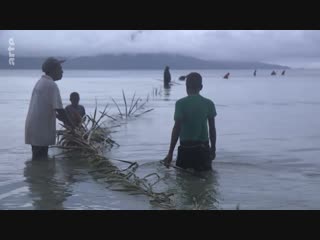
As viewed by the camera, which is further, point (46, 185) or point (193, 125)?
point (193, 125)

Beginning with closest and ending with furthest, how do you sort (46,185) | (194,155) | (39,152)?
(46,185)
(194,155)
(39,152)

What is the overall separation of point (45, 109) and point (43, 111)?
45 millimetres

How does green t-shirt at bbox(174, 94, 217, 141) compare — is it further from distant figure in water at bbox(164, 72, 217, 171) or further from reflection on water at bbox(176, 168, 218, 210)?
reflection on water at bbox(176, 168, 218, 210)

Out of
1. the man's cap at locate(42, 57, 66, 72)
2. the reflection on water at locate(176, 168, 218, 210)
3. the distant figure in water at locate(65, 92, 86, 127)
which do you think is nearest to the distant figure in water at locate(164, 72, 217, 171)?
the reflection on water at locate(176, 168, 218, 210)

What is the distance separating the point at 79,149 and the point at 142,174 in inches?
69.5

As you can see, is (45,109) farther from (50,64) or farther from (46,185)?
(46,185)

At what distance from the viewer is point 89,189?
689 cm

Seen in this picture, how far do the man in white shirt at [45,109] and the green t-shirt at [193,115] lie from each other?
1.95 m

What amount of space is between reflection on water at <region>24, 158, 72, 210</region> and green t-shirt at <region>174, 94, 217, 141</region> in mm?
1911

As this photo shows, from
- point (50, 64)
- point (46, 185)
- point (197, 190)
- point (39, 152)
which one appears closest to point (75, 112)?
point (39, 152)

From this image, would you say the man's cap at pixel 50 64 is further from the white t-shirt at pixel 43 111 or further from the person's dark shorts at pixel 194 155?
the person's dark shorts at pixel 194 155

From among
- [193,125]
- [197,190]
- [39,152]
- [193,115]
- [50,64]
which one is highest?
[50,64]

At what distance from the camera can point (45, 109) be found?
816 centimetres

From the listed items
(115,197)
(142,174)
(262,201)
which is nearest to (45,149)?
(142,174)
